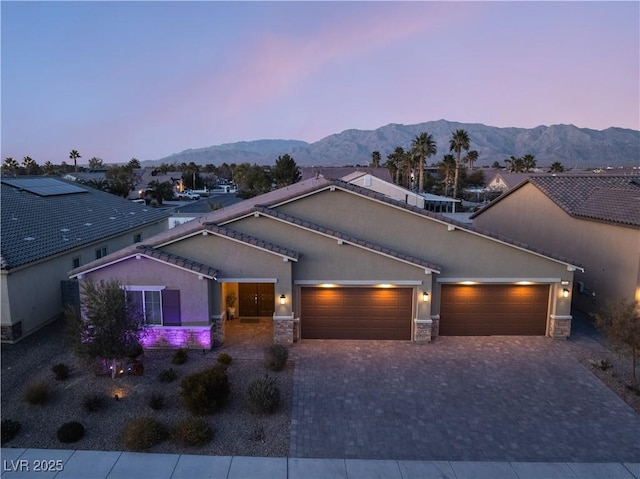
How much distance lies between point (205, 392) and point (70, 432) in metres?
3.23

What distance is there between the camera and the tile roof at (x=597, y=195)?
18031mm

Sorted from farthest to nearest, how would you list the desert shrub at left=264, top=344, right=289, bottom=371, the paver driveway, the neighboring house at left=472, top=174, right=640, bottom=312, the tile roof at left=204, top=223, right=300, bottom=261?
the neighboring house at left=472, top=174, right=640, bottom=312 → the tile roof at left=204, top=223, right=300, bottom=261 → the desert shrub at left=264, top=344, right=289, bottom=371 → the paver driveway

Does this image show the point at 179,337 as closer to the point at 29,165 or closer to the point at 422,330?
the point at 422,330

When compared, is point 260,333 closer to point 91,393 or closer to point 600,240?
point 91,393

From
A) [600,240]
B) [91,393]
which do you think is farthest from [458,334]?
[91,393]

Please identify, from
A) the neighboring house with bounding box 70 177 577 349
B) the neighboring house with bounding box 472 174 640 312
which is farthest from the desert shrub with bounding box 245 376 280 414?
the neighboring house with bounding box 472 174 640 312

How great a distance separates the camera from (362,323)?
55.3ft

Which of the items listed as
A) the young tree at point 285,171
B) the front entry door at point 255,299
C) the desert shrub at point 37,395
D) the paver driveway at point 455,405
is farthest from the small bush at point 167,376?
the young tree at point 285,171

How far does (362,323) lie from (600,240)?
38.0 ft

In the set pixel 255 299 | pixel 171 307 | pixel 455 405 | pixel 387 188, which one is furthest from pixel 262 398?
pixel 387 188

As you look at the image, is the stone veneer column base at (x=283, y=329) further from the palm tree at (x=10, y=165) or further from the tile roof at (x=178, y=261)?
the palm tree at (x=10, y=165)

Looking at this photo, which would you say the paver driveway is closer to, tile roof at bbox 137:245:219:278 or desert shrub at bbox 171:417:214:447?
desert shrub at bbox 171:417:214:447

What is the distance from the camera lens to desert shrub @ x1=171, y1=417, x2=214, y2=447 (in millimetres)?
9983

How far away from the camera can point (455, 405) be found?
12000 mm
